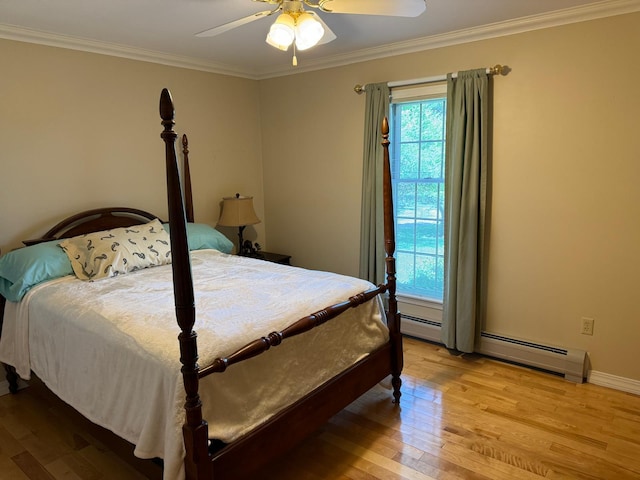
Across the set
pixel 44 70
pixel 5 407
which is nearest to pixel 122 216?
pixel 44 70

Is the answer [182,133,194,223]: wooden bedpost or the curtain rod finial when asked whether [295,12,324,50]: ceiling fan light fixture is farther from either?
[182,133,194,223]: wooden bedpost

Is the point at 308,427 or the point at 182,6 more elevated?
the point at 182,6

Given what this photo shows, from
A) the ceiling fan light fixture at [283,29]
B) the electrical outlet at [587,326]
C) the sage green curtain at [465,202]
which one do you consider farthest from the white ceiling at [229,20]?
the electrical outlet at [587,326]

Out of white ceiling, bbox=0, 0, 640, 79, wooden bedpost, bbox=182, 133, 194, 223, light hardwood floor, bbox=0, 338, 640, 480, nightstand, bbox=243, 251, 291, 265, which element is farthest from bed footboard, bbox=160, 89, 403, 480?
wooden bedpost, bbox=182, 133, 194, 223

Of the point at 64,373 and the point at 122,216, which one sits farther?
the point at 122,216

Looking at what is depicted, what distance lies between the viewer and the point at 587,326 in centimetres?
296

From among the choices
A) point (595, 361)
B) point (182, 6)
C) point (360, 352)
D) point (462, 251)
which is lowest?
point (595, 361)

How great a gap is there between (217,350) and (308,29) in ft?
4.80

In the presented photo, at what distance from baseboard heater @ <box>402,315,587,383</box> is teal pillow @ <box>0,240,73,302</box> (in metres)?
2.75

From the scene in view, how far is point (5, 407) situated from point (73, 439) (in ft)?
2.30

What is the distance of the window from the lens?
3.50 metres

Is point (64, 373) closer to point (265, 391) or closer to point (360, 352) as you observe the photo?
point (265, 391)

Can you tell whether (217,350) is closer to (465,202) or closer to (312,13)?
(312,13)

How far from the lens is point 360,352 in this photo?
2537 mm
